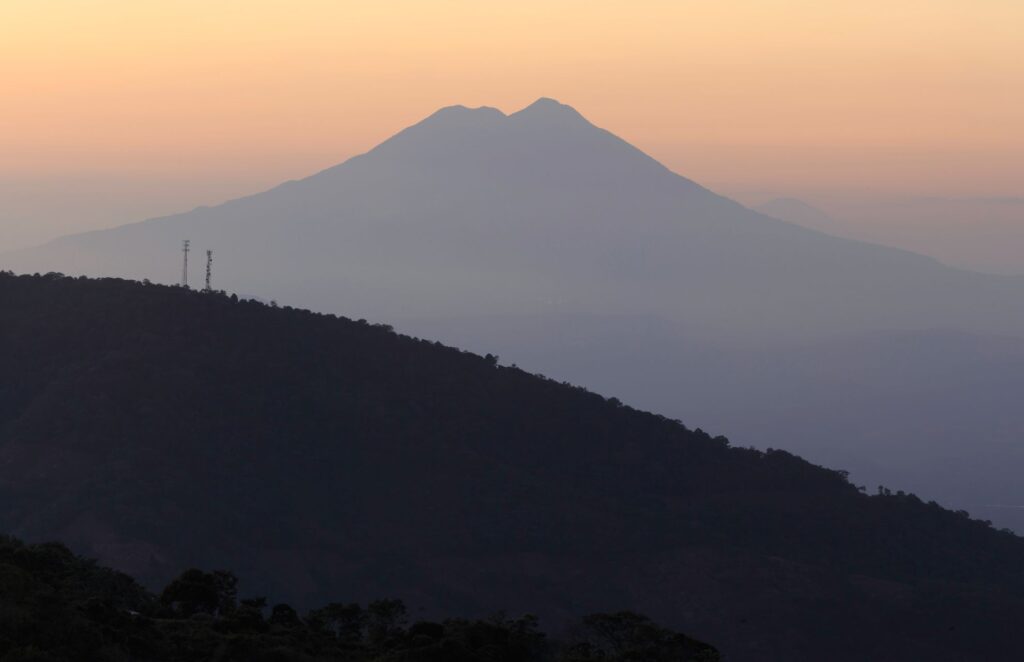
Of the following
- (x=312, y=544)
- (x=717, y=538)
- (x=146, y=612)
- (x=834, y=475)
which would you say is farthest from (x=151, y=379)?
(x=146, y=612)

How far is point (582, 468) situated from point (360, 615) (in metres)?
40.2

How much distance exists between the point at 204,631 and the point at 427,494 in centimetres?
4558

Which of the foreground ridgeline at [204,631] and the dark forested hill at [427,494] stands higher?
the dark forested hill at [427,494]

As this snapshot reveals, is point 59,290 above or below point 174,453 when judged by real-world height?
above

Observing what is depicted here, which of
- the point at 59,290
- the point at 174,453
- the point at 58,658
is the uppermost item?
the point at 59,290

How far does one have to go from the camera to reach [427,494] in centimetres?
7662

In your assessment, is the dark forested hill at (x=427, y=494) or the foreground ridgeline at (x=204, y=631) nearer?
the foreground ridgeline at (x=204, y=631)

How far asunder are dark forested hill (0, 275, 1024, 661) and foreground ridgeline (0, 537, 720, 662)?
73.1 feet

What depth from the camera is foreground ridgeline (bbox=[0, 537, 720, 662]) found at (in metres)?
27.0

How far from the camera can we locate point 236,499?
73.5 metres

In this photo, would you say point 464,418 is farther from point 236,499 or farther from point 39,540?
point 39,540

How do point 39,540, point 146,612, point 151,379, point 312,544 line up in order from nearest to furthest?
point 146,612, point 39,540, point 312,544, point 151,379

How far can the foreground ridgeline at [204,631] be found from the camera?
27.0m

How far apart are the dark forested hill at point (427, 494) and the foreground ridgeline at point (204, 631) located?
877 inches
